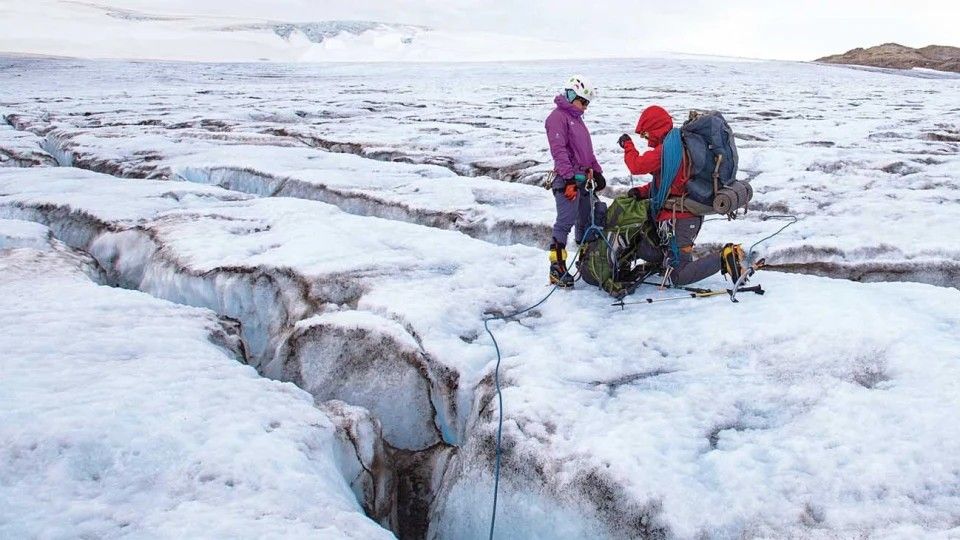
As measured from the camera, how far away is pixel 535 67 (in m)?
51.8

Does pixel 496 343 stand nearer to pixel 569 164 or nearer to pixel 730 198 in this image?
pixel 569 164

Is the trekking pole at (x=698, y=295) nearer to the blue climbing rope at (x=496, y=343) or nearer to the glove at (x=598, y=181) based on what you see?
the blue climbing rope at (x=496, y=343)

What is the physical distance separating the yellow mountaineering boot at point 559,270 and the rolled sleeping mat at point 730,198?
4.50 feet

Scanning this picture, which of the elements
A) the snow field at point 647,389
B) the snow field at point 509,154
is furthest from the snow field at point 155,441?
the snow field at point 509,154

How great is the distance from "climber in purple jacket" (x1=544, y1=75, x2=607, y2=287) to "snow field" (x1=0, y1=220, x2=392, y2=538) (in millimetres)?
2443

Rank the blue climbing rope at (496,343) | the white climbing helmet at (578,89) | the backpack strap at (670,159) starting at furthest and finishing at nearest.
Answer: the white climbing helmet at (578,89) < the backpack strap at (670,159) < the blue climbing rope at (496,343)

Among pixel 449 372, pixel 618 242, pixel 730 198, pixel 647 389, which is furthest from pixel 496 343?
pixel 730 198

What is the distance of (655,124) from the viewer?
498 centimetres

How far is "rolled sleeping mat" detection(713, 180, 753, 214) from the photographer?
187 inches

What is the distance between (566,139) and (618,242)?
1026 mm

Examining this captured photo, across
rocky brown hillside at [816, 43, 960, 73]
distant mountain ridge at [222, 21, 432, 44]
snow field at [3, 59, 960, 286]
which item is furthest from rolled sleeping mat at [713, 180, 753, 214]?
distant mountain ridge at [222, 21, 432, 44]

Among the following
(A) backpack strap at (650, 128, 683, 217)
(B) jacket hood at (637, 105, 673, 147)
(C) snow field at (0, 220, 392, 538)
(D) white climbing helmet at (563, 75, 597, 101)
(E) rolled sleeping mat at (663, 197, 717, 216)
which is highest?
(D) white climbing helmet at (563, 75, 597, 101)

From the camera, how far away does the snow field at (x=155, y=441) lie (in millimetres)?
2750

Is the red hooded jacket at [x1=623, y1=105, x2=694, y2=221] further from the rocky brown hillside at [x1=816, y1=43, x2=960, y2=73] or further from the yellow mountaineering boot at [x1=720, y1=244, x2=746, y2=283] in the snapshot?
the rocky brown hillside at [x1=816, y1=43, x2=960, y2=73]
